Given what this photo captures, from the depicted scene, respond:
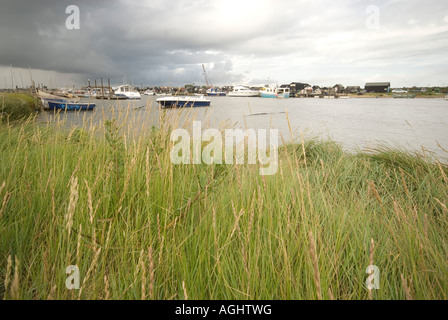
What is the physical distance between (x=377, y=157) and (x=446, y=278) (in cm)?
437

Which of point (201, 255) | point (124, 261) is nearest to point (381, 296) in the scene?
point (201, 255)

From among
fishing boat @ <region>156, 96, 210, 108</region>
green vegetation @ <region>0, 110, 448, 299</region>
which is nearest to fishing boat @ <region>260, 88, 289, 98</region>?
fishing boat @ <region>156, 96, 210, 108</region>

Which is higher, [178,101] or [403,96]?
[403,96]

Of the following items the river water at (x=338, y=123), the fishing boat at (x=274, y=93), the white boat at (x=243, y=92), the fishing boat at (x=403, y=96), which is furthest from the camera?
the white boat at (x=243, y=92)

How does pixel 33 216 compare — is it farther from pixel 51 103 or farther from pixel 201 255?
pixel 51 103

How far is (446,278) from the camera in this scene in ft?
4.74

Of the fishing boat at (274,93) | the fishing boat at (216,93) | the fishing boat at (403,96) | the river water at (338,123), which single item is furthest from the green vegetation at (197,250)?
the fishing boat at (216,93)

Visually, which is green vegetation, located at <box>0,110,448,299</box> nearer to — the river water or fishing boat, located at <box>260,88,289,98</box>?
the river water

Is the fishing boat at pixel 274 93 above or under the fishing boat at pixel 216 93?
under

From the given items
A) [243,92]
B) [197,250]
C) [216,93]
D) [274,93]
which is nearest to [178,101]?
[197,250]

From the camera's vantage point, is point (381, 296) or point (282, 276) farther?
point (282, 276)

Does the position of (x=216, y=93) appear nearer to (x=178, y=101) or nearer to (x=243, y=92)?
(x=243, y=92)

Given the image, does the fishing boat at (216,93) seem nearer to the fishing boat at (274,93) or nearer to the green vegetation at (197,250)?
the fishing boat at (274,93)
